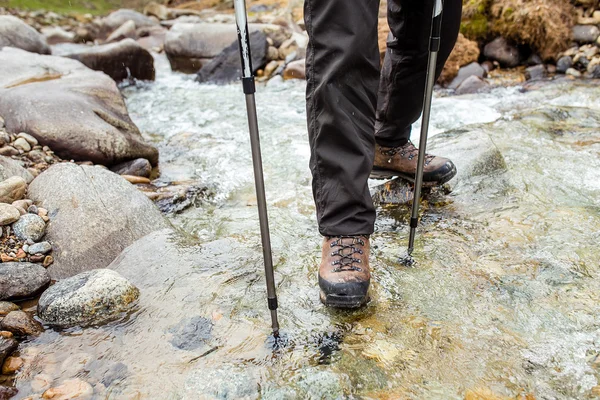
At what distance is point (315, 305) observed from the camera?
204 centimetres

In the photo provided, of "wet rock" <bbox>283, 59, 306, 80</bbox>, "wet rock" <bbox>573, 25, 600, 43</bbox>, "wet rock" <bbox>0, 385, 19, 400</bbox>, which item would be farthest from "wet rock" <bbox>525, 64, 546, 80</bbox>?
"wet rock" <bbox>0, 385, 19, 400</bbox>

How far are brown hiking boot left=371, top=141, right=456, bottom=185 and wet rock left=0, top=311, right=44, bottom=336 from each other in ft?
7.18

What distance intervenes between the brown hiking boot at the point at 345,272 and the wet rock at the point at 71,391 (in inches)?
39.1

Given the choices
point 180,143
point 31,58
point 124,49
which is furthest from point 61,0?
point 180,143

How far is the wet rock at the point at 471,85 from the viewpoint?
7.13 meters

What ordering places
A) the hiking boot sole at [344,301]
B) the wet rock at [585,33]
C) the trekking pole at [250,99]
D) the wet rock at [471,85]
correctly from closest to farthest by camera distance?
the trekking pole at [250,99] → the hiking boot sole at [344,301] → the wet rock at [471,85] → the wet rock at [585,33]

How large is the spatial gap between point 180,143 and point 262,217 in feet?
13.0

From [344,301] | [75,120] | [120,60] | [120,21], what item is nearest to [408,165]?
[344,301]

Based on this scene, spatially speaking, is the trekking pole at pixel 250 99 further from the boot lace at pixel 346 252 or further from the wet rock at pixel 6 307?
the wet rock at pixel 6 307

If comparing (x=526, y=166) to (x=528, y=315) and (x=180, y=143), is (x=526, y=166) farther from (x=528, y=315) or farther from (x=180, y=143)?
(x=180, y=143)

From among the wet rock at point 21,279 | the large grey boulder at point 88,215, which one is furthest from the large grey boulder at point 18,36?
the wet rock at point 21,279

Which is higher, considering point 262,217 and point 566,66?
point 262,217

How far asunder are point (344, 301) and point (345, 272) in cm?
12

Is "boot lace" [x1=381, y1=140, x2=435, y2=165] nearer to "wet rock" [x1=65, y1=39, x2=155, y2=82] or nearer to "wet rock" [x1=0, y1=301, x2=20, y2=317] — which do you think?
"wet rock" [x1=0, y1=301, x2=20, y2=317]
